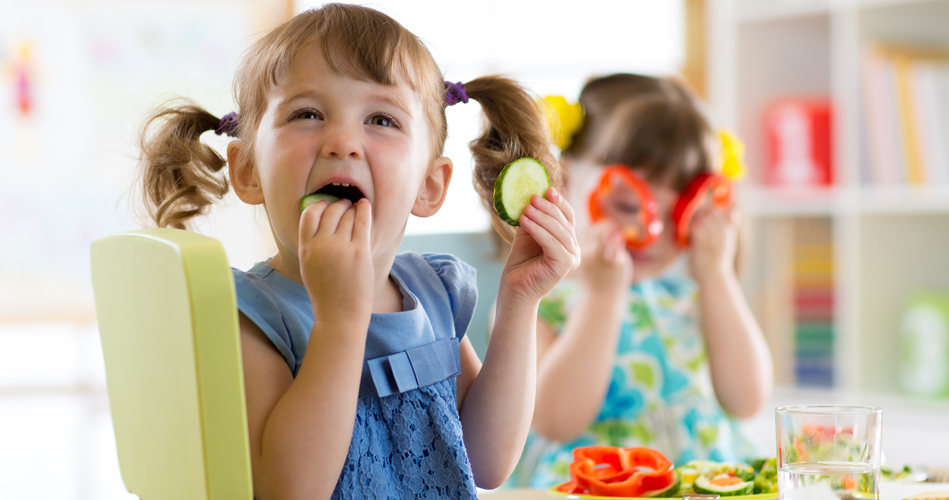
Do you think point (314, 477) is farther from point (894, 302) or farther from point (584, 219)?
point (894, 302)

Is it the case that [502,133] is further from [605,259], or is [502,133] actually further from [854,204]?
[854,204]

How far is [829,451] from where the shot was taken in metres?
0.68

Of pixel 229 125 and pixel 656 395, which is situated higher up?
pixel 229 125

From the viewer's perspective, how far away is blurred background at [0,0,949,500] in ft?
7.50

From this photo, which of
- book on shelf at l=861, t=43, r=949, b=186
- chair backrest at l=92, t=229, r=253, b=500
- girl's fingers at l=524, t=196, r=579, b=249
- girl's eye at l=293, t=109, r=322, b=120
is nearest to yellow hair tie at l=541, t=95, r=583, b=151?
girl's fingers at l=524, t=196, r=579, b=249

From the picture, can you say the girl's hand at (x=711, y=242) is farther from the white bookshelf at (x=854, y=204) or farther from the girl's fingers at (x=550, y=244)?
the girl's fingers at (x=550, y=244)

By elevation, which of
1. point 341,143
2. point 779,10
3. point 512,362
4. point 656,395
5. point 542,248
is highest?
point 779,10

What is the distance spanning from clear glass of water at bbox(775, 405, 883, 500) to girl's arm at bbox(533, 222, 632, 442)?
848 mm

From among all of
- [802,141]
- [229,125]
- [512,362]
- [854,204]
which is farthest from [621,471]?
[802,141]

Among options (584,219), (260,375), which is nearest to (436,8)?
(584,219)

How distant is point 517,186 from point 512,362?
0.17 meters

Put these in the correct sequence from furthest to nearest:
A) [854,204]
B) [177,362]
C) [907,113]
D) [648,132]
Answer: [854,204] → [907,113] → [648,132] → [177,362]

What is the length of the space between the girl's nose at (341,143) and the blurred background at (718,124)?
934 millimetres

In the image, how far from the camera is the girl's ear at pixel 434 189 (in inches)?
32.9
